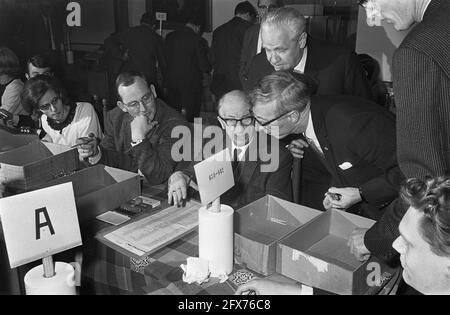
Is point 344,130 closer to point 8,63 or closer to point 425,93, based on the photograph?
point 425,93

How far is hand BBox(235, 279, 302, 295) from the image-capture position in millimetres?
1091

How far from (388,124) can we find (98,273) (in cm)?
117

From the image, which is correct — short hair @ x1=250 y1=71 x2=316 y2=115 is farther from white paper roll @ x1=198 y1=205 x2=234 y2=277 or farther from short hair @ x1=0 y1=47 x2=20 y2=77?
short hair @ x1=0 y1=47 x2=20 y2=77

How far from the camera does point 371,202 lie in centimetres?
162

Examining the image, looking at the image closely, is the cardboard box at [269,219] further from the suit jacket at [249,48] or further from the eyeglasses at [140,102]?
the suit jacket at [249,48]

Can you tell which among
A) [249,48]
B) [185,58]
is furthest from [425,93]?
[185,58]

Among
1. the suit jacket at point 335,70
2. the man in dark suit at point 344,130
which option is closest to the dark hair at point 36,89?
the man in dark suit at point 344,130

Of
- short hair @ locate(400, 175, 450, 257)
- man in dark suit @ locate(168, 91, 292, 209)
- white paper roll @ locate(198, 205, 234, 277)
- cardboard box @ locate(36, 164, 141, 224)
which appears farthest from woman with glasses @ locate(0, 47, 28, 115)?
short hair @ locate(400, 175, 450, 257)

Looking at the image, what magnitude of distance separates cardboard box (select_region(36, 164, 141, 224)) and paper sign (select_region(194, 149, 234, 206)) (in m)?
0.56

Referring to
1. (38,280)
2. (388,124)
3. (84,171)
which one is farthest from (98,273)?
(388,124)

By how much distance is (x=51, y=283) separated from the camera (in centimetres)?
97

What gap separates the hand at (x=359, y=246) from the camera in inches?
48.3

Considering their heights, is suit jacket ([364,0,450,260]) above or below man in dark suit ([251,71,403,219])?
above
